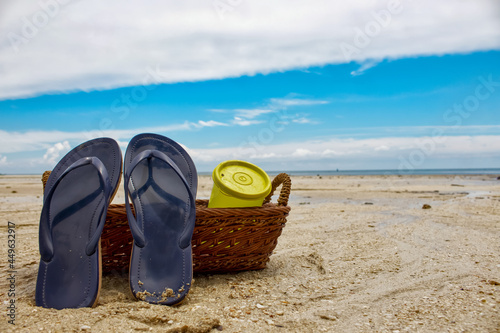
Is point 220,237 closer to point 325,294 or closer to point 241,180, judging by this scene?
point 241,180

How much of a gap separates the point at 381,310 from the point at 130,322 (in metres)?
1.48

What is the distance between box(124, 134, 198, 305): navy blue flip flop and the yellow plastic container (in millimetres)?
228

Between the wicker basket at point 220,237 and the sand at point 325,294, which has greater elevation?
the wicker basket at point 220,237

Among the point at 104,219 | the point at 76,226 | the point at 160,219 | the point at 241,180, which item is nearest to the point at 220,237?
the point at 160,219

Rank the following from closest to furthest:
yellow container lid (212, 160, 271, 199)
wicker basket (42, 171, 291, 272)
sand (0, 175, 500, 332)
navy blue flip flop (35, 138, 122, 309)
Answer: sand (0, 175, 500, 332) → navy blue flip flop (35, 138, 122, 309) → wicker basket (42, 171, 291, 272) → yellow container lid (212, 160, 271, 199)

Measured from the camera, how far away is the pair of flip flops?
2.16m

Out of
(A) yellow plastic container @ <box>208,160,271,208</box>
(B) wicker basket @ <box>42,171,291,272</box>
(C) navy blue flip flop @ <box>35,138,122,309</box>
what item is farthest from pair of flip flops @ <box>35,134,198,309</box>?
(A) yellow plastic container @ <box>208,160,271,208</box>

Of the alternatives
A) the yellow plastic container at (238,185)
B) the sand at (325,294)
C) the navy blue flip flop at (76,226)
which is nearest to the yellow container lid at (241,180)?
the yellow plastic container at (238,185)

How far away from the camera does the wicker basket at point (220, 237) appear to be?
2508 millimetres

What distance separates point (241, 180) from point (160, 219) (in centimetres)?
80

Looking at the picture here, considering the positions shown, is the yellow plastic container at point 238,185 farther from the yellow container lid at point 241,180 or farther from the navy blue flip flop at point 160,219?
the navy blue flip flop at point 160,219

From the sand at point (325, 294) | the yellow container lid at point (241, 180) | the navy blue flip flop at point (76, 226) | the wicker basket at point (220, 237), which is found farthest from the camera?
the yellow container lid at point (241, 180)

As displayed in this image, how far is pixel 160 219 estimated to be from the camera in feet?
8.66

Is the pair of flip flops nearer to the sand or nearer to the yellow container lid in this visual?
the sand
